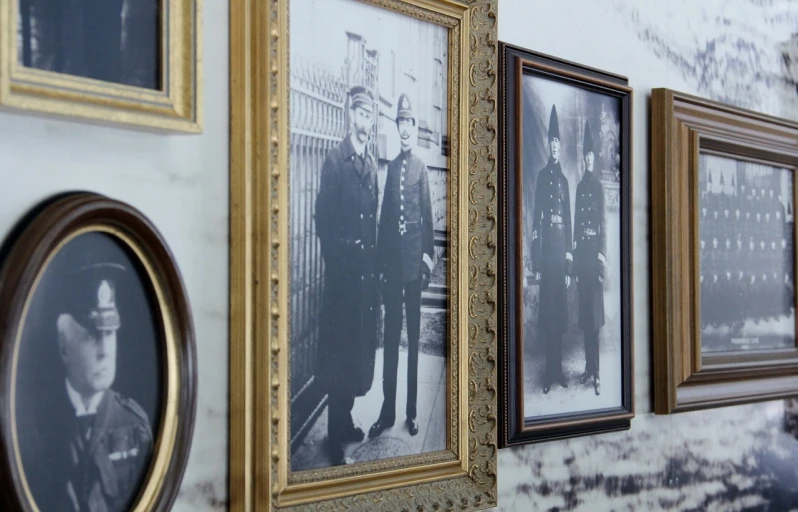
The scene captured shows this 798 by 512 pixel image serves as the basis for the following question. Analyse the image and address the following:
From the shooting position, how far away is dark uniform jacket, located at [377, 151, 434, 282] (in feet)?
3.69

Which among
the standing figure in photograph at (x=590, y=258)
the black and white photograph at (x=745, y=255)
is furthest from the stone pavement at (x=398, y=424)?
the black and white photograph at (x=745, y=255)

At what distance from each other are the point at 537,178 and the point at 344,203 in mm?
411

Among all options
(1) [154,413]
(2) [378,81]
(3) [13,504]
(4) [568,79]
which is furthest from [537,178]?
(3) [13,504]

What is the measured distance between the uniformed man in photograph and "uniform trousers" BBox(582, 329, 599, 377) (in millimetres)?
790

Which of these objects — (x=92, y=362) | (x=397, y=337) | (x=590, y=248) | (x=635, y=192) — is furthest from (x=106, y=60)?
(x=635, y=192)

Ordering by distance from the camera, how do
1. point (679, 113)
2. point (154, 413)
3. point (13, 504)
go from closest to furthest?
1. point (13, 504)
2. point (154, 413)
3. point (679, 113)

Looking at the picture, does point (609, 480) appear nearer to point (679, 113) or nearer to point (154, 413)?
point (679, 113)

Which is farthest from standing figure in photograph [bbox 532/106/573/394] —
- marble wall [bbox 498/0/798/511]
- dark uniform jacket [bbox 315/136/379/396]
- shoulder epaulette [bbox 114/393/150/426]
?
shoulder epaulette [bbox 114/393/150/426]

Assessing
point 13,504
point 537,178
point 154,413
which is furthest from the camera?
point 537,178

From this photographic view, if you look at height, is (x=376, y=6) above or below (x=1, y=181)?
above

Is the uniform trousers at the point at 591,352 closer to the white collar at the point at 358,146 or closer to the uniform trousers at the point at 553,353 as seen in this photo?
the uniform trousers at the point at 553,353

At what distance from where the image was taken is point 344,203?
108cm

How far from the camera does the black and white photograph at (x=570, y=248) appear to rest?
1351 mm

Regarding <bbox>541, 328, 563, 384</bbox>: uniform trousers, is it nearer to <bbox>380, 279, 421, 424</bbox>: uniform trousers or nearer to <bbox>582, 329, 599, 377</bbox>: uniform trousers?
<bbox>582, 329, 599, 377</bbox>: uniform trousers
